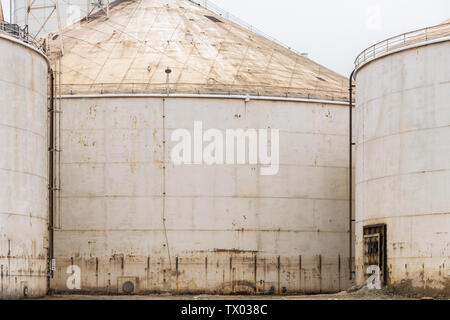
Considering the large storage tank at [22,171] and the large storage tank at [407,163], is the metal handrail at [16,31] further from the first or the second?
the large storage tank at [407,163]

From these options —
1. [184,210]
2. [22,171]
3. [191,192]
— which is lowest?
[184,210]

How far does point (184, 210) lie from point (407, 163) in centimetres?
1474

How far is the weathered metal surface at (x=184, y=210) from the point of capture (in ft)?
170

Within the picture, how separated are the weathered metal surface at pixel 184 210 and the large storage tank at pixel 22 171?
6928 millimetres

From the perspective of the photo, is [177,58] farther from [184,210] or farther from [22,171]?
[22,171]

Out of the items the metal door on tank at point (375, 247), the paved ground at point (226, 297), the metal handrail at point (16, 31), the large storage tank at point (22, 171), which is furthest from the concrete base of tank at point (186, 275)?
the metal handrail at point (16, 31)

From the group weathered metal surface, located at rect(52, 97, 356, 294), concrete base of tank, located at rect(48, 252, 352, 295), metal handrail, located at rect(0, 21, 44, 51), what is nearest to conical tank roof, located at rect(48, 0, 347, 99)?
weathered metal surface, located at rect(52, 97, 356, 294)

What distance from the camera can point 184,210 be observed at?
52.3 metres

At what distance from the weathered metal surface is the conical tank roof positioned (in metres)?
2.00

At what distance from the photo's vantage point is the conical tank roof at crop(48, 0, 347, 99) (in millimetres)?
55688

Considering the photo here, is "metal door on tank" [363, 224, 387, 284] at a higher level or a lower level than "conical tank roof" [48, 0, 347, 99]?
lower

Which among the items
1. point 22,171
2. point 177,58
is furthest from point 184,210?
point 22,171

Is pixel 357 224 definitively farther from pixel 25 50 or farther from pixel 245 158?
pixel 25 50

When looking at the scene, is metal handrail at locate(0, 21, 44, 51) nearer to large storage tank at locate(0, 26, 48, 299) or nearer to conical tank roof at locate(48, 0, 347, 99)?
large storage tank at locate(0, 26, 48, 299)
